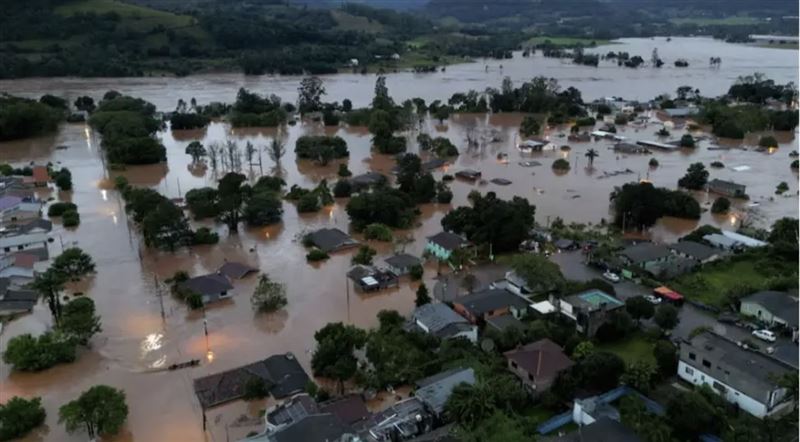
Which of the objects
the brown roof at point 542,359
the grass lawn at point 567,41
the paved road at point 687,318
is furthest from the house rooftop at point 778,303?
the grass lawn at point 567,41

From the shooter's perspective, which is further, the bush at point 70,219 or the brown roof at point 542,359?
the bush at point 70,219

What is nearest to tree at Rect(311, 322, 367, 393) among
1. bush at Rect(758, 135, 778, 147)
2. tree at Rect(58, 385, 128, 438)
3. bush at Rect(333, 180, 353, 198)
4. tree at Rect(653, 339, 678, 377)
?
tree at Rect(58, 385, 128, 438)

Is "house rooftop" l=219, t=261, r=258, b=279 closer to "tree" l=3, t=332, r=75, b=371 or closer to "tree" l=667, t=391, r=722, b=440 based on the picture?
"tree" l=3, t=332, r=75, b=371

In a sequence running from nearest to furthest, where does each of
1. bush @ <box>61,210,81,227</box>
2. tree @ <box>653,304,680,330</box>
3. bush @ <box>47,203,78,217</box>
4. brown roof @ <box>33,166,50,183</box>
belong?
1. tree @ <box>653,304,680,330</box>
2. bush @ <box>61,210,81,227</box>
3. bush @ <box>47,203,78,217</box>
4. brown roof @ <box>33,166,50,183</box>

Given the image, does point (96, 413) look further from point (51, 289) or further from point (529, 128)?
point (529, 128)

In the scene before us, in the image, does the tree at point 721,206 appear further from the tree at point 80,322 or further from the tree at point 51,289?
the tree at point 51,289

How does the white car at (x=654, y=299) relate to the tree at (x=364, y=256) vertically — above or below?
below

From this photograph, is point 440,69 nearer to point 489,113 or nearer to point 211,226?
point 489,113
